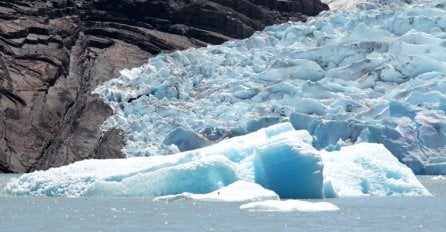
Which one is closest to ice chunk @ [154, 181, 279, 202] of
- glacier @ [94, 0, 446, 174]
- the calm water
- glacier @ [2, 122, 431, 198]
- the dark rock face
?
glacier @ [2, 122, 431, 198]

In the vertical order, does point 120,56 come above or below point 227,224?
above

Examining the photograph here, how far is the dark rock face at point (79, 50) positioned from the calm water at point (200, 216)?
43.7 feet

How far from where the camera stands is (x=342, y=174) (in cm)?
2564

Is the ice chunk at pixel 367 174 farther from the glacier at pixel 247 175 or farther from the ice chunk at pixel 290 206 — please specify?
the ice chunk at pixel 290 206

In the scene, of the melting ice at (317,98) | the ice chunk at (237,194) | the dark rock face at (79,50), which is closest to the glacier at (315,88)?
the melting ice at (317,98)

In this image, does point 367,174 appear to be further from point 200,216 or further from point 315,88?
point 315,88

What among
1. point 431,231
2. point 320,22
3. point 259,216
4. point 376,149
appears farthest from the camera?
point 320,22

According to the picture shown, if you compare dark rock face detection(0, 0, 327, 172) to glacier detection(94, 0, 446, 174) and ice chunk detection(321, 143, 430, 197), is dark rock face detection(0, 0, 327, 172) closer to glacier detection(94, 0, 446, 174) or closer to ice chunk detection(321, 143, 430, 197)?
glacier detection(94, 0, 446, 174)

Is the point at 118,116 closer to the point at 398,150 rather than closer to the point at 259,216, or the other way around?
the point at 398,150

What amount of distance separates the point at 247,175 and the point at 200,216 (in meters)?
3.84

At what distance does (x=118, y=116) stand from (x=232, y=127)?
13.9 ft

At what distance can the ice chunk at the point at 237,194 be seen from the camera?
23.6 m

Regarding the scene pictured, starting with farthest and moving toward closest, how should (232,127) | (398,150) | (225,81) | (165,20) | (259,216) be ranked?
1. (165,20)
2. (225,81)
3. (232,127)
4. (398,150)
5. (259,216)

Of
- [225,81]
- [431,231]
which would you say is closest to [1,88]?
[225,81]
